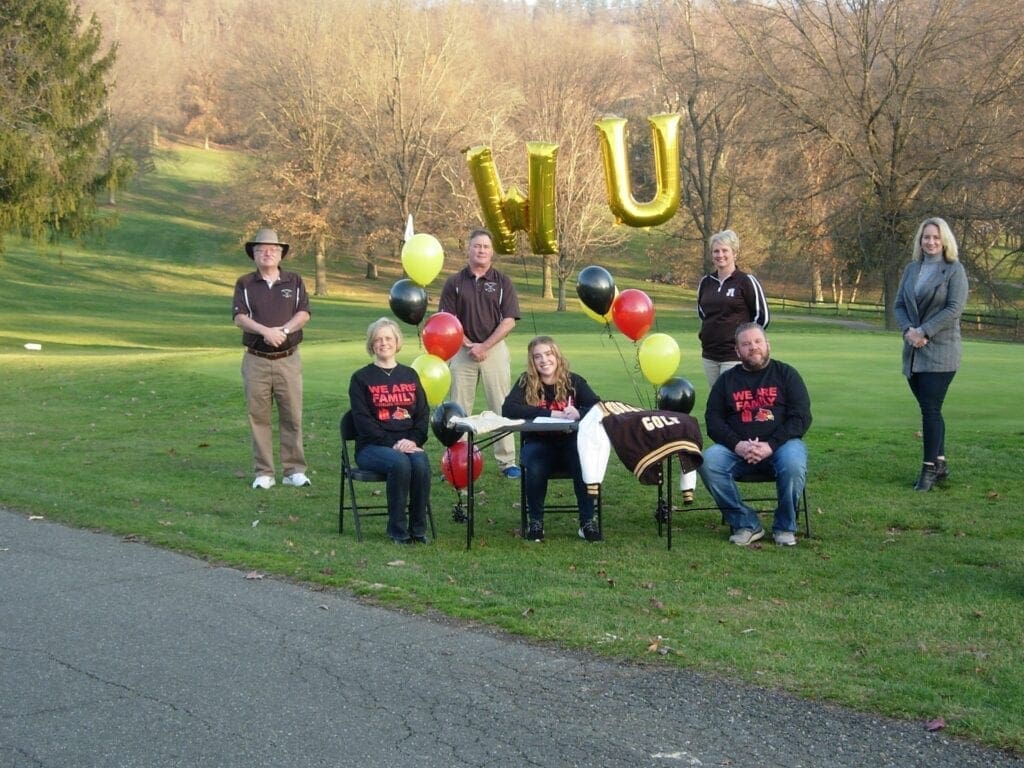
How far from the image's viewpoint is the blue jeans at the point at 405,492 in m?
7.79

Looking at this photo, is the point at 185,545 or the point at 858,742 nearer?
the point at 858,742

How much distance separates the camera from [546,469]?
784cm

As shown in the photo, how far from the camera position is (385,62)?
53844 mm

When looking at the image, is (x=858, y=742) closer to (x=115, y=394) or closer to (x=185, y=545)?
(x=185, y=545)

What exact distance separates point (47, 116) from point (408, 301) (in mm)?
25302

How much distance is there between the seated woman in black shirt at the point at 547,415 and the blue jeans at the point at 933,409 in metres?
2.75

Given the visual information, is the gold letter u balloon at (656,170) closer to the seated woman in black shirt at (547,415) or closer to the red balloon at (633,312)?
the red balloon at (633,312)

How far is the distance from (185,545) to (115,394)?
33.2 ft

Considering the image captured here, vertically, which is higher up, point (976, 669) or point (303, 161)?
point (303, 161)

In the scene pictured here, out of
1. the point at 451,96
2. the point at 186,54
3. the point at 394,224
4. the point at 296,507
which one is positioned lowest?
the point at 296,507

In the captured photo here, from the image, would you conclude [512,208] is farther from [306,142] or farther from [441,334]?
[306,142]

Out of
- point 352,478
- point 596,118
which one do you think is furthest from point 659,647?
point 596,118

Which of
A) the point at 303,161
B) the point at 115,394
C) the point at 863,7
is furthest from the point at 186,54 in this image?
the point at 115,394

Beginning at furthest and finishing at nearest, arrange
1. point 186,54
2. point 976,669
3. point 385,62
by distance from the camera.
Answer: point 186,54, point 385,62, point 976,669
